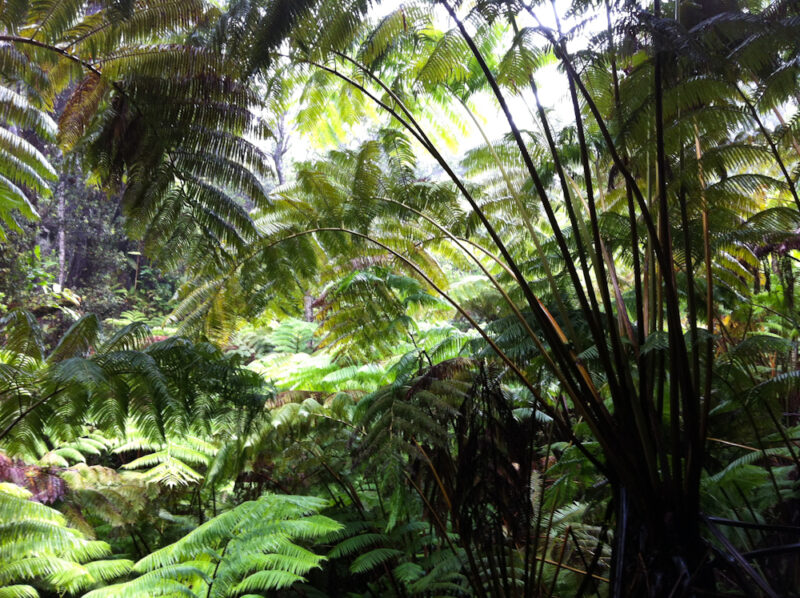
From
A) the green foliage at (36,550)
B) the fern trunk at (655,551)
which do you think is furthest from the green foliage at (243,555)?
the fern trunk at (655,551)

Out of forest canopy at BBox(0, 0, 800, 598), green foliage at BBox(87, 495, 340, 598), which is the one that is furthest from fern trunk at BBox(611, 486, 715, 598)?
green foliage at BBox(87, 495, 340, 598)

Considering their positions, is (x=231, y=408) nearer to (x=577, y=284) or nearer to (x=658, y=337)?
(x=577, y=284)

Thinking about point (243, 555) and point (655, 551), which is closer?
point (655, 551)

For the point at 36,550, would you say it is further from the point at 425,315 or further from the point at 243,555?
the point at 425,315

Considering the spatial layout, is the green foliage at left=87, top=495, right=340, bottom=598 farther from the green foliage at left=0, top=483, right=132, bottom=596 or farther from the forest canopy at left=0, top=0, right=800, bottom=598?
the green foliage at left=0, top=483, right=132, bottom=596

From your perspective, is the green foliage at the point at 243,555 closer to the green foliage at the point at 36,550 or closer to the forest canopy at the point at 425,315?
the forest canopy at the point at 425,315

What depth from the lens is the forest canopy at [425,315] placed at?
5.53ft

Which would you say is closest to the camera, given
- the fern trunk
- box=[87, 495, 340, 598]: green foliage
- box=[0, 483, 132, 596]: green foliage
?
the fern trunk

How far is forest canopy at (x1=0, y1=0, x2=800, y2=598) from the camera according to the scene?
5.53 feet

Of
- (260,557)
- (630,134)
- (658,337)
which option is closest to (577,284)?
(658,337)

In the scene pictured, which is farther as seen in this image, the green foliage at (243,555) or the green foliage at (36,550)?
the green foliage at (36,550)

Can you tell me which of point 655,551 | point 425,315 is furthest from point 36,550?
point 655,551

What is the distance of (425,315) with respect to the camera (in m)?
3.90

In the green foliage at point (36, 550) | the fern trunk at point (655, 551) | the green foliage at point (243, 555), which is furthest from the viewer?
the green foliage at point (36, 550)
